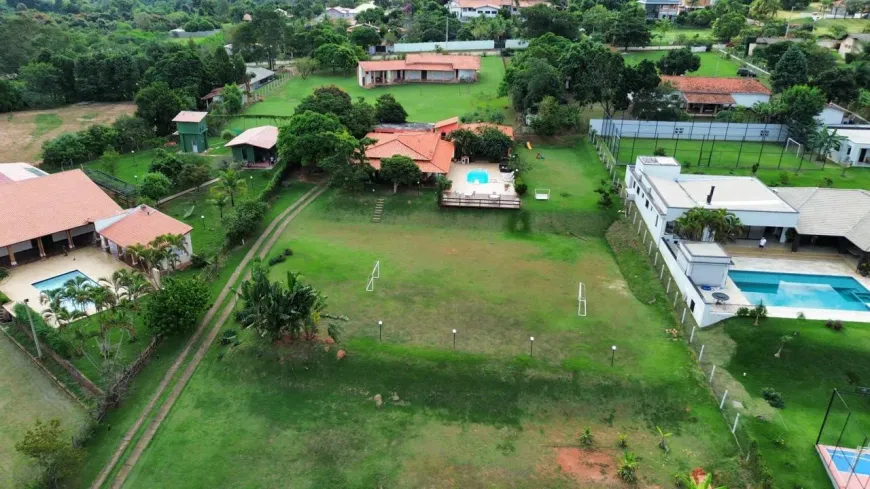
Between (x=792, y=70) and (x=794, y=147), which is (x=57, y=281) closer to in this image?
(x=794, y=147)

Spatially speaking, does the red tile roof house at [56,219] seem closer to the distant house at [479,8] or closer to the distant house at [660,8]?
the distant house at [479,8]

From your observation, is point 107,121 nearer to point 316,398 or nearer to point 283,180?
point 283,180

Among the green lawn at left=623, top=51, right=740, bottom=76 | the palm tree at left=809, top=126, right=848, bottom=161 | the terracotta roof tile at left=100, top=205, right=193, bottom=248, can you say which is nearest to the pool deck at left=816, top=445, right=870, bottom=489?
the terracotta roof tile at left=100, top=205, right=193, bottom=248

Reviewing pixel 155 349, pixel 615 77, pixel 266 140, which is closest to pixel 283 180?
pixel 266 140

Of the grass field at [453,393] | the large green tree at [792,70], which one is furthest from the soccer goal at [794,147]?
the grass field at [453,393]

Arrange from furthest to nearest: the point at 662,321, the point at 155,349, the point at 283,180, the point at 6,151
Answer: the point at 6,151 < the point at 283,180 < the point at 662,321 < the point at 155,349

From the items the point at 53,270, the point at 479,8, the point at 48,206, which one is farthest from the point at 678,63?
the point at 53,270

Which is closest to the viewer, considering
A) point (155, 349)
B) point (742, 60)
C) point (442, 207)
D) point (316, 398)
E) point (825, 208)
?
point (316, 398)
